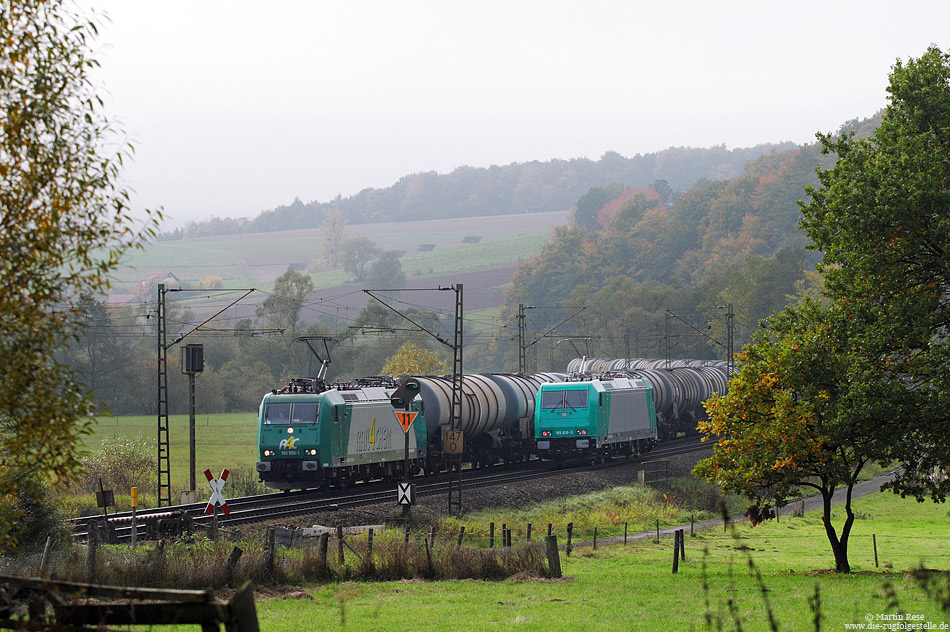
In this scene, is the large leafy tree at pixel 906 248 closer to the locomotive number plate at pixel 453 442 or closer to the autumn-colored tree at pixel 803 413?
the autumn-colored tree at pixel 803 413

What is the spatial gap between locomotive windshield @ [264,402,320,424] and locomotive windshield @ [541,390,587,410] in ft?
51.4

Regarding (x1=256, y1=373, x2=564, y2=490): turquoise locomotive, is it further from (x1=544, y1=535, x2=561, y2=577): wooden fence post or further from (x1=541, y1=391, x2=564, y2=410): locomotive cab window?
(x1=544, y1=535, x2=561, y2=577): wooden fence post

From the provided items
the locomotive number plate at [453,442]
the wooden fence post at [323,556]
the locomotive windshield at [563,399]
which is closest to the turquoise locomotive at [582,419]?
the locomotive windshield at [563,399]

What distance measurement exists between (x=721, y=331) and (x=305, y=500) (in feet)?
309

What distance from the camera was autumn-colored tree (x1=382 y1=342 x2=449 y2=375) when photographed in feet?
268

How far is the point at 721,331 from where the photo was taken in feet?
400

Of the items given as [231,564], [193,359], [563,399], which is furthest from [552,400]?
[231,564]

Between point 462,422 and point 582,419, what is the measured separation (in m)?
6.45

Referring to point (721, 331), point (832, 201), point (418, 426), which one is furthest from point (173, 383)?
point (832, 201)

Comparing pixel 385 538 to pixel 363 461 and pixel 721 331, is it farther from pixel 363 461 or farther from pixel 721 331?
pixel 721 331

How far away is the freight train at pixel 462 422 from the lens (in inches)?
1441

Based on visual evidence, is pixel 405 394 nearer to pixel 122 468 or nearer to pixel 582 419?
pixel 582 419

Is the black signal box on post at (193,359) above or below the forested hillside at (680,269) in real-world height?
below

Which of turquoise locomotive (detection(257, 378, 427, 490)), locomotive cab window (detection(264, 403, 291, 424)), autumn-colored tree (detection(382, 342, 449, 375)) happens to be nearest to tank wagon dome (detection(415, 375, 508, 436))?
turquoise locomotive (detection(257, 378, 427, 490))
